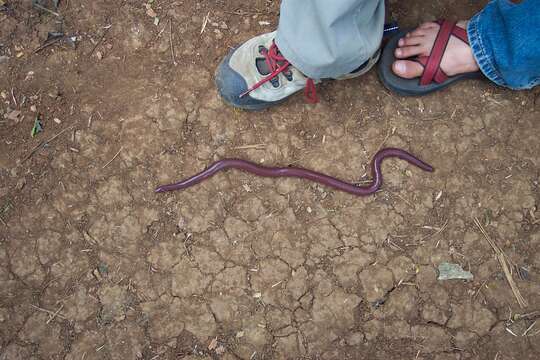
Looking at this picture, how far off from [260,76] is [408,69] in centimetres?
108

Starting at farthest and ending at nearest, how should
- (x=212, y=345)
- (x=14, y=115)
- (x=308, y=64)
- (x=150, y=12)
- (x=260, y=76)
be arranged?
(x=150, y=12) < (x=14, y=115) < (x=260, y=76) < (x=212, y=345) < (x=308, y=64)

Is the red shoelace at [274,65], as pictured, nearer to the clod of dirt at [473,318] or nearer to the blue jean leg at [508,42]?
the blue jean leg at [508,42]

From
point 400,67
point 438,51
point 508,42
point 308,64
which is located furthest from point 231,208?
point 508,42

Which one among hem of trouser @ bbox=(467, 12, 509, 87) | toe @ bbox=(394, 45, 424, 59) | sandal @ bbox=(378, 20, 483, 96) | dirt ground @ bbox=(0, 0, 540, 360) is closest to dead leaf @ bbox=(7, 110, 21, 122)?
dirt ground @ bbox=(0, 0, 540, 360)

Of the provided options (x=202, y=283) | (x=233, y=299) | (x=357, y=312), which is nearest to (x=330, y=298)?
(x=357, y=312)

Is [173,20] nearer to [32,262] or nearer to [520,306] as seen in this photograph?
[32,262]

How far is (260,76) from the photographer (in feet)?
11.6

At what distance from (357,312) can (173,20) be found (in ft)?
8.62

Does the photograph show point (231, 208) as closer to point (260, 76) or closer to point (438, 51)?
point (260, 76)

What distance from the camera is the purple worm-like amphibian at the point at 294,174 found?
354 cm

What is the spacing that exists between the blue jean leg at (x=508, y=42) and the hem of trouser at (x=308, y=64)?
0.97 m

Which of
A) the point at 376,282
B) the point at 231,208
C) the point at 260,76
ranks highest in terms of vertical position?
the point at 260,76

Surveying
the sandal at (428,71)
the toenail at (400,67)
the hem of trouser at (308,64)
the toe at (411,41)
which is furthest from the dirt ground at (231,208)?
the hem of trouser at (308,64)

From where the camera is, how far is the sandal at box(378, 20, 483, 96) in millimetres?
3494
